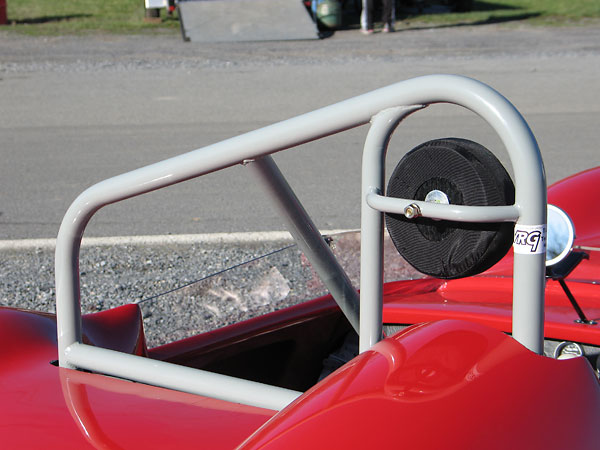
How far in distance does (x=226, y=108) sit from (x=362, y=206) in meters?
8.10

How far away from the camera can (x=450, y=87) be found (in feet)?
3.76

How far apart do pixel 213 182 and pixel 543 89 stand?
5.56 m

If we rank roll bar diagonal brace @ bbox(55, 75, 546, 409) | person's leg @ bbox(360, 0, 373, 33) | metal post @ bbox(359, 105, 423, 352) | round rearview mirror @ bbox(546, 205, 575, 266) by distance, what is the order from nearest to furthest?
1. roll bar diagonal brace @ bbox(55, 75, 546, 409)
2. metal post @ bbox(359, 105, 423, 352)
3. round rearview mirror @ bbox(546, 205, 575, 266)
4. person's leg @ bbox(360, 0, 373, 33)

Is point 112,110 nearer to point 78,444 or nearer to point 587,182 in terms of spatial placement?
point 587,182

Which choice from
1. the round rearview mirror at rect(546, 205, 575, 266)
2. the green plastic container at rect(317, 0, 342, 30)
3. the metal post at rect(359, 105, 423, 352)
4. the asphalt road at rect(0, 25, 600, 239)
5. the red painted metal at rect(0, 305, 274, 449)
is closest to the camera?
the metal post at rect(359, 105, 423, 352)

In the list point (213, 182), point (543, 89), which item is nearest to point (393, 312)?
point (213, 182)

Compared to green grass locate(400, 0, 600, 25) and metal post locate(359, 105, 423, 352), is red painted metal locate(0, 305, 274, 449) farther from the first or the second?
green grass locate(400, 0, 600, 25)

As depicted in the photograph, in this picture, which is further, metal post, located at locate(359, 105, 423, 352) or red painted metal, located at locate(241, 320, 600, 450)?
metal post, located at locate(359, 105, 423, 352)

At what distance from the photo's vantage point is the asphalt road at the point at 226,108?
5.73 m

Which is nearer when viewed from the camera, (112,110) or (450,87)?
(450,87)

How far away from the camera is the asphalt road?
226 inches

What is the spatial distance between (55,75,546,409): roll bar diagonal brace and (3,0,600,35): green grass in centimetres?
1538

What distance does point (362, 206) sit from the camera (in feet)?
4.13

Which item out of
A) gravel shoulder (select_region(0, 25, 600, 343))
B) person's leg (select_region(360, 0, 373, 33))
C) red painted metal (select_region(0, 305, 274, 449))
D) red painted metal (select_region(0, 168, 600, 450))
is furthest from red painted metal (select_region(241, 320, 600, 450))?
person's leg (select_region(360, 0, 373, 33))
